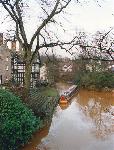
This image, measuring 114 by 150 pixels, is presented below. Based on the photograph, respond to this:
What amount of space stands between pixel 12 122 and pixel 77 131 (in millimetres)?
7691

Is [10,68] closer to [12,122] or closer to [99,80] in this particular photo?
[99,80]

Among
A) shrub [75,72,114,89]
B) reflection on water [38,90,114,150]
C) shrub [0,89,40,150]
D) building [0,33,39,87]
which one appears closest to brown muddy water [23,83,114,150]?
reflection on water [38,90,114,150]

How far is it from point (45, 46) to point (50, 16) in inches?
68.0

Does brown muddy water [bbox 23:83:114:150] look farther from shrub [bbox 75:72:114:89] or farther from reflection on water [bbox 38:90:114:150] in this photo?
shrub [bbox 75:72:114:89]

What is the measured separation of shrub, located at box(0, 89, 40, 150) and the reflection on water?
193 centimetres

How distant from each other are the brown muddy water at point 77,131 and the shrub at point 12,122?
5.54ft

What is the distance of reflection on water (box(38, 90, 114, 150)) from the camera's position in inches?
664

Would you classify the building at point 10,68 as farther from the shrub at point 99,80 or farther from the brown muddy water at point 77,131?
the brown muddy water at point 77,131

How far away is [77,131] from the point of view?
2047cm

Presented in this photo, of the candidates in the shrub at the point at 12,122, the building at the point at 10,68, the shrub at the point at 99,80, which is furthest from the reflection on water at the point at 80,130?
the shrub at the point at 99,80

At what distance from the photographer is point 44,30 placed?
19188 mm

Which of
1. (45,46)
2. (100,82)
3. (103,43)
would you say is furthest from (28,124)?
(100,82)

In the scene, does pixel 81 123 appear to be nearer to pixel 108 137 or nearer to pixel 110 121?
pixel 110 121

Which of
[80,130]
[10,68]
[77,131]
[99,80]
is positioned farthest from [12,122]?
[99,80]
